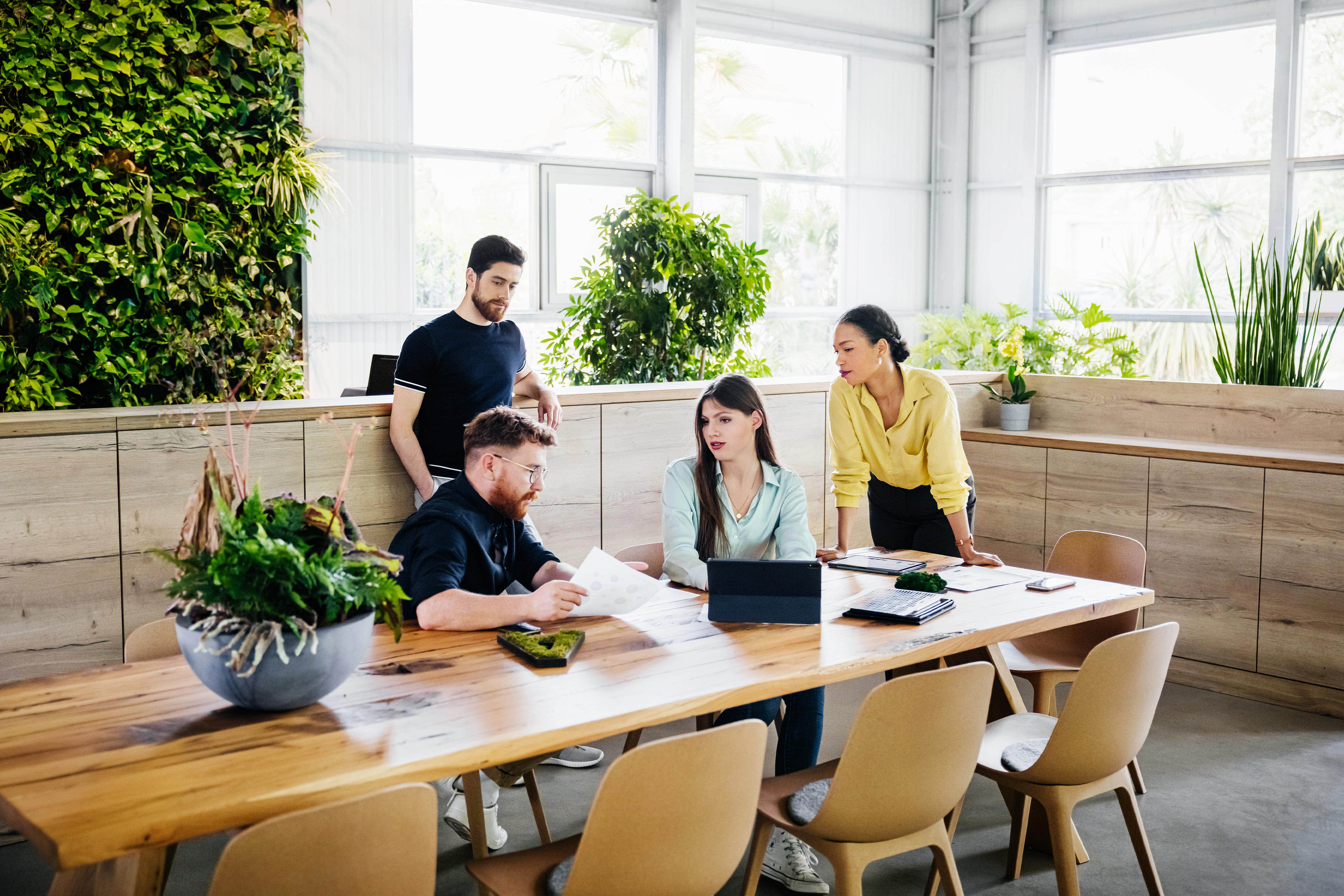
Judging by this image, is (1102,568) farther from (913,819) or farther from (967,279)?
(967,279)

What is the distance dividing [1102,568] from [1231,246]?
18.7 ft

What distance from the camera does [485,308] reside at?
378cm

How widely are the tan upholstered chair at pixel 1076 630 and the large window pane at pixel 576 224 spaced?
15.6 feet

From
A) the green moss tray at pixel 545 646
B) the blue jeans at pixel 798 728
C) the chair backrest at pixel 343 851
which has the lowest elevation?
the blue jeans at pixel 798 728

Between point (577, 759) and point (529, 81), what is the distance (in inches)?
207

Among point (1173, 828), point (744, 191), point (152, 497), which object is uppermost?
point (744, 191)

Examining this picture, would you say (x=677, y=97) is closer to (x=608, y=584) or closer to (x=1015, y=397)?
(x=1015, y=397)

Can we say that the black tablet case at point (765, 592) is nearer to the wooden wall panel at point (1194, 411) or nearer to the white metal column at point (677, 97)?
the wooden wall panel at point (1194, 411)

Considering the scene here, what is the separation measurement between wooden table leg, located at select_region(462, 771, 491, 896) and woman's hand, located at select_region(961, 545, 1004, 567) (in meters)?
1.54

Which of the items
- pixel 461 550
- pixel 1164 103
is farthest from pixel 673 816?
pixel 1164 103

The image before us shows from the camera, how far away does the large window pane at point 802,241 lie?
9.33 m

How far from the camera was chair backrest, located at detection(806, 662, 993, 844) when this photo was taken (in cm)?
218

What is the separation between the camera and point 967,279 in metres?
10.1

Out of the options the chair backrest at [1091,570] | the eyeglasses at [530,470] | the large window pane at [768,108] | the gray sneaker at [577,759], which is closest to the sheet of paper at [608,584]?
the eyeglasses at [530,470]
